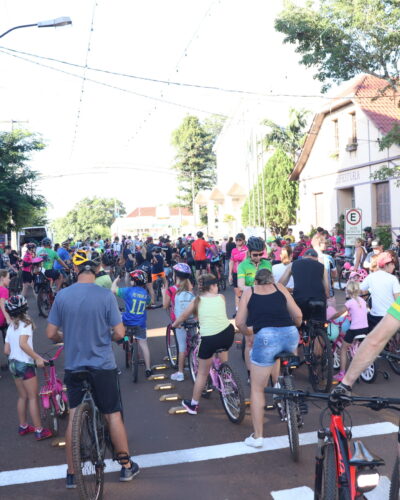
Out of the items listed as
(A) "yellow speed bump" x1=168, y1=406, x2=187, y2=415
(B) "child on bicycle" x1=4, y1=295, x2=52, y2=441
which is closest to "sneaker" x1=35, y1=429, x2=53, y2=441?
(B) "child on bicycle" x1=4, y1=295, x2=52, y2=441

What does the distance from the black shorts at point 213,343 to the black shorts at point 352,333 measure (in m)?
2.00

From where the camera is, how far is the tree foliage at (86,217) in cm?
12888

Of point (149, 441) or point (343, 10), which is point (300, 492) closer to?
point (149, 441)

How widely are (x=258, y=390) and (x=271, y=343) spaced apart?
47 centimetres

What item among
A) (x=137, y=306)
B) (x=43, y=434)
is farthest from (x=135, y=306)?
(x=43, y=434)

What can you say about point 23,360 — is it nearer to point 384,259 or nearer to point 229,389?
point 229,389

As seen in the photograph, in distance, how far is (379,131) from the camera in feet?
80.4

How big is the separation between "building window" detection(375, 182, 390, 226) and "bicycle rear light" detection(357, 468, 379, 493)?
74.8ft

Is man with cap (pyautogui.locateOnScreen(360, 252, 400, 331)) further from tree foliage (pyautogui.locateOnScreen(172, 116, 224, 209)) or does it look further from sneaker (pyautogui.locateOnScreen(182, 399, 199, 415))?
tree foliage (pyautogui.locateOnScreen(172, 116, 224, 209))

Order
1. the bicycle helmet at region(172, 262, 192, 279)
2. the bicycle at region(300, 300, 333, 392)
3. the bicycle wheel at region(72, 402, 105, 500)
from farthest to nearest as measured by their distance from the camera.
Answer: the bicycle helmet at region(172, 262, 192, 279) → the bicycle at region(300, 300, 333, 392) → the bicycle wheel at region(72, 402, 105, 500)

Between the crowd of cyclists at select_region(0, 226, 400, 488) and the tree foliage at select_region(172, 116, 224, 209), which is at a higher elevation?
the tree foliage at select_region(172, 116, 224, 209)

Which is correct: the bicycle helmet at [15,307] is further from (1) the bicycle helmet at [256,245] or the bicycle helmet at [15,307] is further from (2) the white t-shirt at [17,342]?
(1) the bicycle helmet at [256,245]

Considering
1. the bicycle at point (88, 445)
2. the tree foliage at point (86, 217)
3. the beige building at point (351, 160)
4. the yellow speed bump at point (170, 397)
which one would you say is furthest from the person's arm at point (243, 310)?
the tree foliage at point (86, 217)

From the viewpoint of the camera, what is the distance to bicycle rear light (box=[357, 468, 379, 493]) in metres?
2.91
